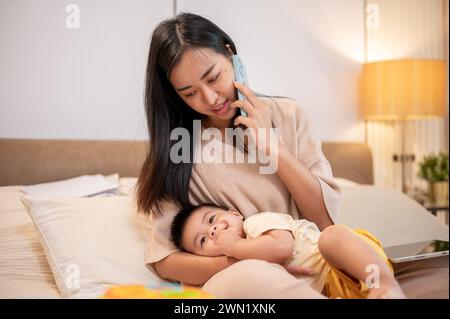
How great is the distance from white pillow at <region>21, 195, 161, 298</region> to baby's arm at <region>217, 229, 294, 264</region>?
281 mm

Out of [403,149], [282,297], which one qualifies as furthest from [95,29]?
[403,149]

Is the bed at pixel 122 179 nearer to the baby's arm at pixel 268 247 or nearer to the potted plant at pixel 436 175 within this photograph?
the potted plant at pixel 436 175

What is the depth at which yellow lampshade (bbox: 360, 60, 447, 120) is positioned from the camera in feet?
3.92

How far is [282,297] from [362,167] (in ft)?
2.63

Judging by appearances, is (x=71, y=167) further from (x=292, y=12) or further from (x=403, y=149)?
(x=403, y=149)

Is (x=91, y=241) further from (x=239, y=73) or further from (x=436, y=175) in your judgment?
(x=436, y=175)

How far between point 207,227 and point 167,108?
0.30 m

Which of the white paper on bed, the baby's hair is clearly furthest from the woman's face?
the white paper on bed

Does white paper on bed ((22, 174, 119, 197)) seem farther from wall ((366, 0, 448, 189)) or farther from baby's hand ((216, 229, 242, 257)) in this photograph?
wall ((366, 0, 448, 189))

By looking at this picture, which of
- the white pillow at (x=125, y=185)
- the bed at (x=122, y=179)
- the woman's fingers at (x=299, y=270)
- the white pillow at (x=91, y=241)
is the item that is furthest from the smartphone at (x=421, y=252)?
the white pillow at (x=125, y=185)

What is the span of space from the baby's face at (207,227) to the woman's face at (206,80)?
0.22m

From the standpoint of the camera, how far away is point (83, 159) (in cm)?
148

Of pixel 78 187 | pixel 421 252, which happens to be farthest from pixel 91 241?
pixel 421 252

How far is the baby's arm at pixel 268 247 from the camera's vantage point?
85 centimetres
